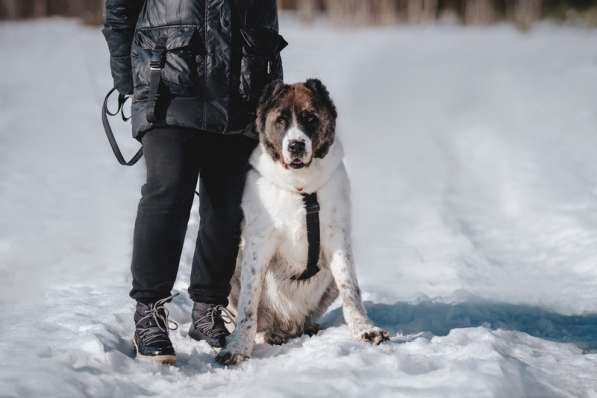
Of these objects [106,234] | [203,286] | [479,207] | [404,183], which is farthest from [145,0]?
[404,183]

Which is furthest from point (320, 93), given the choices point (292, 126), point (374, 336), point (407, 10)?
point (407, 10)

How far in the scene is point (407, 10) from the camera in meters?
25.0

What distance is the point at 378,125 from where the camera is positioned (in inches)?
424

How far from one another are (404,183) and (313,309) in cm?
428

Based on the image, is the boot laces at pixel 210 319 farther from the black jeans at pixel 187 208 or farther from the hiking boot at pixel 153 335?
the hiking boot at pixel 153 335

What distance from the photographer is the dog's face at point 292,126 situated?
11.4 ft

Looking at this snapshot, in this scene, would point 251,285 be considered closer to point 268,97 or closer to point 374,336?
point 374,336

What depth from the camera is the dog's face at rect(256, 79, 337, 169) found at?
348 centimetres

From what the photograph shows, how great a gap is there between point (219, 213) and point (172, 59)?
81cm

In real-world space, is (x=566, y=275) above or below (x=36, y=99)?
below

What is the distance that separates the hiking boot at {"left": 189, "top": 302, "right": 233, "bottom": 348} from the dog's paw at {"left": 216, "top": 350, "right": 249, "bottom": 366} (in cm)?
18

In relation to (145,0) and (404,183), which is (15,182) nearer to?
(404,183)

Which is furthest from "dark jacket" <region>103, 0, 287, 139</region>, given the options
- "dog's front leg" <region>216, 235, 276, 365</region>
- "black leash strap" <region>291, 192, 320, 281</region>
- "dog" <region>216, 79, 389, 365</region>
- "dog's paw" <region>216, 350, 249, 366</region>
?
"dog's paw" <region>216, 350, 249, 366</region>

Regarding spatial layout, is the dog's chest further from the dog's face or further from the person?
the person
